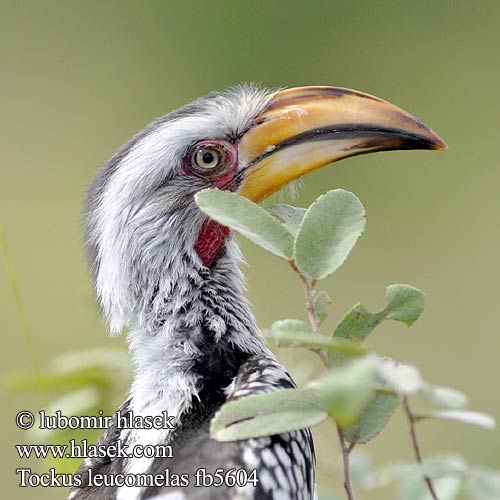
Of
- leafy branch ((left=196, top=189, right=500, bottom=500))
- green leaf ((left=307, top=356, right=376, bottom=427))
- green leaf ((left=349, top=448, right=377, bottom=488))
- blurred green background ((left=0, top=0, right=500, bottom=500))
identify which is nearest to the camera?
green leaf ((left=307, top=356, right=376, bottom=427))

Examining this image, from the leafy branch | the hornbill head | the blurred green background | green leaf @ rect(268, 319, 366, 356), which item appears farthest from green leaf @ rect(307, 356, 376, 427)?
the blurred green background

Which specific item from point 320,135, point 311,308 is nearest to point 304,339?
point 311,308

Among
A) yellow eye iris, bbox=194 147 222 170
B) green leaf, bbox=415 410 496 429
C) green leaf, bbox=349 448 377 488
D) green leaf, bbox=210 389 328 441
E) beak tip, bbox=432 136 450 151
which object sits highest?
yellow eye iris, bbox=194 147 222 170

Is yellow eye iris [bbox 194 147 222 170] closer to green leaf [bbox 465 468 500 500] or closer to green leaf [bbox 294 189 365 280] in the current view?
green leaf [bbox 294 189 365 280]

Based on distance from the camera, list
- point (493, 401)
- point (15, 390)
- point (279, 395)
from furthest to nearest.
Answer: point (493, 401)
point (15, 390)
point (279, 395)

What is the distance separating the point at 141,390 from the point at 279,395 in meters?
0.63

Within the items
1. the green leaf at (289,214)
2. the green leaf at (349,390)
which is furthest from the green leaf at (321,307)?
the green leaf at (349,390)

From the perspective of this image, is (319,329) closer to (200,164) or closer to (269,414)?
(269,414)

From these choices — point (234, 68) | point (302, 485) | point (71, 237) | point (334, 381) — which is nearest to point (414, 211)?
point (234, 68)

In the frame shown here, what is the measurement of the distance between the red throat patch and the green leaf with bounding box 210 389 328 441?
84 centimetres

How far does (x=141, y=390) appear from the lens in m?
2.09

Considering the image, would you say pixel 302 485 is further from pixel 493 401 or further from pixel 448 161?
pixel 448 161

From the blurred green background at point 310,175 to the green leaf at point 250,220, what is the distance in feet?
11.1

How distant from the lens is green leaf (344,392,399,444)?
167cm
